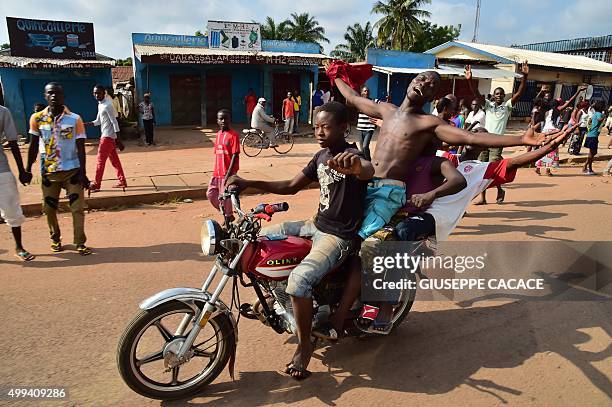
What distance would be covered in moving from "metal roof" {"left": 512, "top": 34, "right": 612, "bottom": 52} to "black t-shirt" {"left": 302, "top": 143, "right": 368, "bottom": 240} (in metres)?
44.6

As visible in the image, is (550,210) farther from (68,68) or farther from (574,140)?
(68,68)

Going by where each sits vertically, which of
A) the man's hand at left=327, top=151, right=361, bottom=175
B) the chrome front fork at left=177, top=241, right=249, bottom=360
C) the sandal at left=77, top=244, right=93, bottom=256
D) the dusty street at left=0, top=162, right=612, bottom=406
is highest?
the man's hand at left=327, top=151, right=361, bottom=175

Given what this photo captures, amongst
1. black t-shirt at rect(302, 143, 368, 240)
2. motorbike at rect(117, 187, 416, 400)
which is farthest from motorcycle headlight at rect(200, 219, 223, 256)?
black t-shirt at rect(302, 143, 368, 240)

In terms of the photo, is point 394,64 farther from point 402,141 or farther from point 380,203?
point 380,203

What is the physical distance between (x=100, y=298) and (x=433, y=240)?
115 inches

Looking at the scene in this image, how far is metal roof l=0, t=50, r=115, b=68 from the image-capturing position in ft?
43.9

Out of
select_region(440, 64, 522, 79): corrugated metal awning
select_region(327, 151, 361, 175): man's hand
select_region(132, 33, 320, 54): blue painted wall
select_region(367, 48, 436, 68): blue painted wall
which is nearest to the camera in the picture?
select_region(327, 151, 361, 175): man's hand

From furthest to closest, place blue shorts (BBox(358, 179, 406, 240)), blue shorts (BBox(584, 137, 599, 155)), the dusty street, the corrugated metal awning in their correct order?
1. the corrugated metal awning
2. blue shorts (BBox(584, 137, 599, 155))
3. blue shorts (BBox(358, 179, 406, 240))
4. the dusty street

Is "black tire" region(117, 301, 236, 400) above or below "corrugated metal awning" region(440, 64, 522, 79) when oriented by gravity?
below


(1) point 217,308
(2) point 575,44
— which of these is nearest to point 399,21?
(2) point 575,44

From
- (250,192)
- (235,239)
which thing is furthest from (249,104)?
(235,239)

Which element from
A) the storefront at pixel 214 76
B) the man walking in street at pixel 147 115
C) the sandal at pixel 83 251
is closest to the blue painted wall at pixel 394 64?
the storefront at pixel 214 76

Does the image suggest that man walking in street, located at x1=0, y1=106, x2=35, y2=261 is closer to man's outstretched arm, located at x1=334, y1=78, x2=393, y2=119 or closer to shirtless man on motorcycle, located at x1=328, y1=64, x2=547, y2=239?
man's outstretched arm, located at x1=334, y1=78, x2=393, y2=119

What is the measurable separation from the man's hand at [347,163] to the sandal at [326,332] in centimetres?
113
